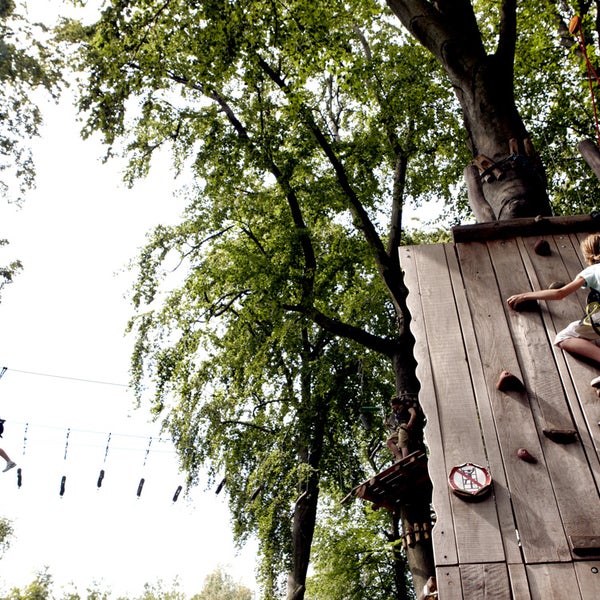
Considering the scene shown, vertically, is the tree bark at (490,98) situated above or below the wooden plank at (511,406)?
above

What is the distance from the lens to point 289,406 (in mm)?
14672

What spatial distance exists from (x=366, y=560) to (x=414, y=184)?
36.6 feet

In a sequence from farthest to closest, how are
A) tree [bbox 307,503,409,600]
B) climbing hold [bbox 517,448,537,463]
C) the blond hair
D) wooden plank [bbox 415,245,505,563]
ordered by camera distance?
tree [bbox 307,503,409,600], the blond hair, climbing hold [bbox 517,448,537,463], wooden plank [bbox 415,245,505,563]

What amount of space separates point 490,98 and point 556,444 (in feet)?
13.6

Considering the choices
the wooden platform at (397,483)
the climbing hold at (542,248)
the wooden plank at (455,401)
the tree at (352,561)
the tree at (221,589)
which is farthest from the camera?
the tree at (221,589)

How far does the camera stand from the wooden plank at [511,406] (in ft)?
8.26

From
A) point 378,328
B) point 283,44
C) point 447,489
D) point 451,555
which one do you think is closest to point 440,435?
point 447,489

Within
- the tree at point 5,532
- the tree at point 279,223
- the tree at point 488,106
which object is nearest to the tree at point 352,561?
the tree at point 279,223

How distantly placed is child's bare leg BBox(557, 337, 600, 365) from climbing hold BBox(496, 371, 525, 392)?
40 centimetres

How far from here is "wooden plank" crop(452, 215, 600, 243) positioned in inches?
152

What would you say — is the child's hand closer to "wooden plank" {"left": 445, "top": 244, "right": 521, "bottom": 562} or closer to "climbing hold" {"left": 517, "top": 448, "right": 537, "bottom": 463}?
"wooden plank" {"left": 445, "top": 244, "right": 521, "bottom": 562}

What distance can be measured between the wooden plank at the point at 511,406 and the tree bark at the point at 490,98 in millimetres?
1071

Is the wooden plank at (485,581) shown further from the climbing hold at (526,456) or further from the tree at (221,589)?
the tree at (221,589)

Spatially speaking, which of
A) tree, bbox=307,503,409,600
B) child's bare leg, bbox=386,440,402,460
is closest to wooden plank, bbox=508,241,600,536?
child's bare leg, bbox=386,440,402,460
